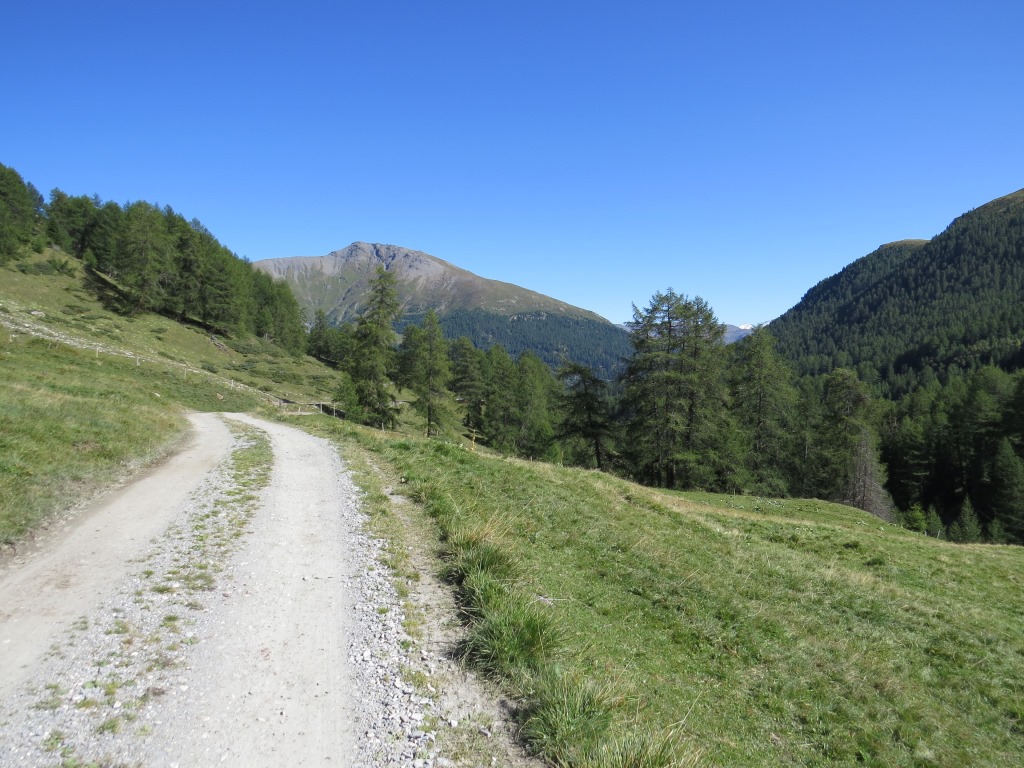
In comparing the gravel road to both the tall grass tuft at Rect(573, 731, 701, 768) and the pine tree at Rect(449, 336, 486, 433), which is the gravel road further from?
the pine tree at Rect(449, 336, 486, 433)

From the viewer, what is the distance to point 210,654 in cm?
606

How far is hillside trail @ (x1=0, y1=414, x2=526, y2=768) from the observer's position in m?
4.74

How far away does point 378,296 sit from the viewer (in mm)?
41125

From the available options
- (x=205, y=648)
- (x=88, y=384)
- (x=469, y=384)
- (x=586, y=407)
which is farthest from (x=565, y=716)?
(x=469, y=384)

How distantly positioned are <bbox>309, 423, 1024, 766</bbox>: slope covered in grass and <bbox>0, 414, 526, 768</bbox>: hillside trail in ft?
5.01

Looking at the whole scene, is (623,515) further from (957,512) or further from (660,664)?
(957,512)

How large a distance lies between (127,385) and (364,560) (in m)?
27.7

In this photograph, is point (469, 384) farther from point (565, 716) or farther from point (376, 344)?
point (565, 716)

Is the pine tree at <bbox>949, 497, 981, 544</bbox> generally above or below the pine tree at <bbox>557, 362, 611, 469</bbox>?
below

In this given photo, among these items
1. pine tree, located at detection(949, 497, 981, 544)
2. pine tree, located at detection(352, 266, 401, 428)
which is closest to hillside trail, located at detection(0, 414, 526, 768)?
pine tree, located at detection(352, 266, 401, 428)

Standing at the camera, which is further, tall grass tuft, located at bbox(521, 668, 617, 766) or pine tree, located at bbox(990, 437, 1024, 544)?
pine tree, located at bbox(990, 437, 1024, 544)

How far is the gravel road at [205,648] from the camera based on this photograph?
15.5 ft

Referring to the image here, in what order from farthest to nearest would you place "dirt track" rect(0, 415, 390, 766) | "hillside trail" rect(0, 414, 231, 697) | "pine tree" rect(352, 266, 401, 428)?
"pine tree" rect(352, 266, 401, 428), "hillside trail" rect(0, 414, 231, 697), "dirt track" rect(0, 415, 390, 766)

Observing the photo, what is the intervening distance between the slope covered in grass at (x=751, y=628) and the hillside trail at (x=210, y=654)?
153 centimetres
